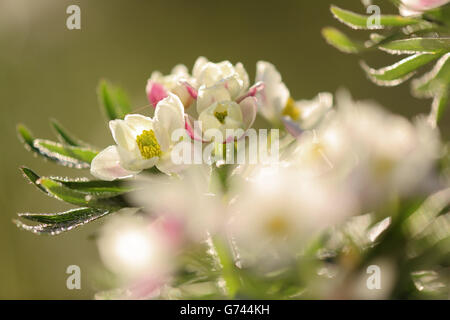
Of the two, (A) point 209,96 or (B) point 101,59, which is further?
(B) point 101,59

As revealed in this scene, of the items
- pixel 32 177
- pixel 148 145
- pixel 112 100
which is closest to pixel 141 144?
pixel 148 145

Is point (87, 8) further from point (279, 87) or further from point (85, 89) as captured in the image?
point (279, 87)

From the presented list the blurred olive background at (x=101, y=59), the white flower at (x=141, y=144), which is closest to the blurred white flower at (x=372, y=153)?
the white flower at (x=141, y=144)

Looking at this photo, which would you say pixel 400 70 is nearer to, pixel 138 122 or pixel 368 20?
pixel 368 20

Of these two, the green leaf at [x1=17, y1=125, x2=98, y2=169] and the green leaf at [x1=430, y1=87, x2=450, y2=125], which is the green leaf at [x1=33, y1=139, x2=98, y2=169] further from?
the green leaf at [x1=430, y1=87, x2=450, y2=125]
